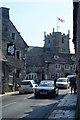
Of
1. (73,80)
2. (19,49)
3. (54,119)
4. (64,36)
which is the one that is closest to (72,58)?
(64,36)

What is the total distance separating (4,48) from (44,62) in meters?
42.2

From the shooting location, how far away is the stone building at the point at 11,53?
38312mm

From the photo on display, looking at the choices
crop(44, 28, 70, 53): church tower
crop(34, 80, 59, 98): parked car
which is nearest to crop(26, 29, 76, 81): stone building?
crop(44, 28, 70, 53): church tower

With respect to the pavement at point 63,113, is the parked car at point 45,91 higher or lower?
higher

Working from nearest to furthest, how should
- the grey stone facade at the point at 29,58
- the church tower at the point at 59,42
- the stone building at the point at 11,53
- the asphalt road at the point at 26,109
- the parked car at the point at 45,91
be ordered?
1. the asphalt road at the point at 26,109
2. the parked car at the point at 45,91
3. the stone building at the point at 11,53
4. the grey stone facade at the point at 29,58
5. the church tower at the point at 59,42

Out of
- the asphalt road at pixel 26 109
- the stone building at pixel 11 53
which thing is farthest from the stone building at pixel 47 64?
the asphalt road at pixel 26 109

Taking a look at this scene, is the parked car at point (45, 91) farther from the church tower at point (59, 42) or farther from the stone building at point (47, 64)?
the church tower at point (59, 42)

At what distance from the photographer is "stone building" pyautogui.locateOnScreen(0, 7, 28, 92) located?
3831cm

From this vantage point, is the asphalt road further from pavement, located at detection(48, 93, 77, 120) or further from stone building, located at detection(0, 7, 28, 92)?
stone building, located at detection(0, 7, 28, 92)

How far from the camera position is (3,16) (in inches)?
1734

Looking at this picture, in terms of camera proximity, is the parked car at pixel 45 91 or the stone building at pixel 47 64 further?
the stone building at pixel 47 64

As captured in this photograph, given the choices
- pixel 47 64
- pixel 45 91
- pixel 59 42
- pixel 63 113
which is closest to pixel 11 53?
pixel 45 91

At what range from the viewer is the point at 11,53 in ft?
135

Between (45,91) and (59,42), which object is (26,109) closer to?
(45,91)
